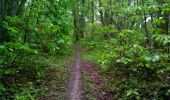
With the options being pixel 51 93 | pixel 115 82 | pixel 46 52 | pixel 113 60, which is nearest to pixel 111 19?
pixel 46 52

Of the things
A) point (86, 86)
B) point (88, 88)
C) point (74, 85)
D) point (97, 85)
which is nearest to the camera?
point (88, 88)

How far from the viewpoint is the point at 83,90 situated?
1000 centimetres

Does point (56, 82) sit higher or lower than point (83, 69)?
higher

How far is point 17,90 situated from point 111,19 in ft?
62.6

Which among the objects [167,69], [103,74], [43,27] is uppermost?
[43,27]

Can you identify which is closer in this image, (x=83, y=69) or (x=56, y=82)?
(x=56, y=82)

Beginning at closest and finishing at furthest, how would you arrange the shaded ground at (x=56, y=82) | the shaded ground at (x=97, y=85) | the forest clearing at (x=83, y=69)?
1. the forest clearing at (x=83, y=69)
2. the shaded ground at (x=56, y=82)
3. the shaded ground at (x=97, y=85)

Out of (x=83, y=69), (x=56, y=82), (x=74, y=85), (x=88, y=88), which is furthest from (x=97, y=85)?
(x=83, y=69)

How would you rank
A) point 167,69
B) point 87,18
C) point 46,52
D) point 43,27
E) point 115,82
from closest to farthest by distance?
point 167,69, point 115,82, point 43,27, point 46,52, point 87,18

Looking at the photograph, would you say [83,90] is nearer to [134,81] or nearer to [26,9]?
[134,81]

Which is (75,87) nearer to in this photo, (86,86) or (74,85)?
(74,85)

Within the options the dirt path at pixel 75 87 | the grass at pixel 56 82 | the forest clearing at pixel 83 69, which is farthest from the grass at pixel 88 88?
the grass at pixel 56 82

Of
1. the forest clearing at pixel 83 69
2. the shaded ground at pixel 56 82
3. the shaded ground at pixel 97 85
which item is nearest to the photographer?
the forest clearing at pixel 83 69

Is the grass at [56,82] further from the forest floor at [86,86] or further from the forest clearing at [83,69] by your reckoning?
the forest floor at [86,86]
